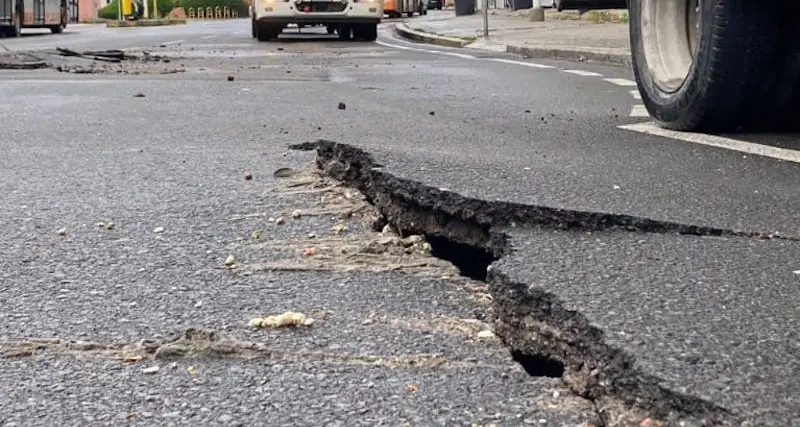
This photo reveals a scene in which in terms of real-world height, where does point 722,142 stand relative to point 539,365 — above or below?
above

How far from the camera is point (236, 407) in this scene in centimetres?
175

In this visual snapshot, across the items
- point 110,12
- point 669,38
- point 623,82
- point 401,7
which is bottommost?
point 623,82

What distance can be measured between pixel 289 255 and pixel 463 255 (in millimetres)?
478

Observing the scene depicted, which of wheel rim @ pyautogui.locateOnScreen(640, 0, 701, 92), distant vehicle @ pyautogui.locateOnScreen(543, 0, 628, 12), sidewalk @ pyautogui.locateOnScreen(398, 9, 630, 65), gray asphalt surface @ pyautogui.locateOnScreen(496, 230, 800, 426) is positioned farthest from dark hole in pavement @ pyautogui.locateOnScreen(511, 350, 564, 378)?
sidewalk @ pyautogui.locateOnScreen(398, 9, 630, 65)

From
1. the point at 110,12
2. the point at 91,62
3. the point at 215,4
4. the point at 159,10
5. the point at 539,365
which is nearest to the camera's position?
the point at 539,365

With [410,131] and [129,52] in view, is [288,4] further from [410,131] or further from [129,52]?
[410,131]

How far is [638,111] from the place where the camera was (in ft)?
19.9

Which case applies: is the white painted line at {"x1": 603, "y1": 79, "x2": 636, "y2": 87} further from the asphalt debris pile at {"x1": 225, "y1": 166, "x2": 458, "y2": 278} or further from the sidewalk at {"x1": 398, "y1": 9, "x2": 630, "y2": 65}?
the asphalt debris pile at {"x1": 225, "y1": 166, "x2": 458, "y2": 278}

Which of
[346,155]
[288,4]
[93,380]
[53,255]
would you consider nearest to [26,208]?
A: [53,255]

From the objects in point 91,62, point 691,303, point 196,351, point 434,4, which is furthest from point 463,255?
point 434,4

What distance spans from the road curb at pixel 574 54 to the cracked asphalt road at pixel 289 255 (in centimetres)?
503

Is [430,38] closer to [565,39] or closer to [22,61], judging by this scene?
[565,39]

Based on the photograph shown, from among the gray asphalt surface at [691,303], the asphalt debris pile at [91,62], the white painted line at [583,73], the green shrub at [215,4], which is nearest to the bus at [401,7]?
the green shrub at [215,4]

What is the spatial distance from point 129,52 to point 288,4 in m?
4.57
